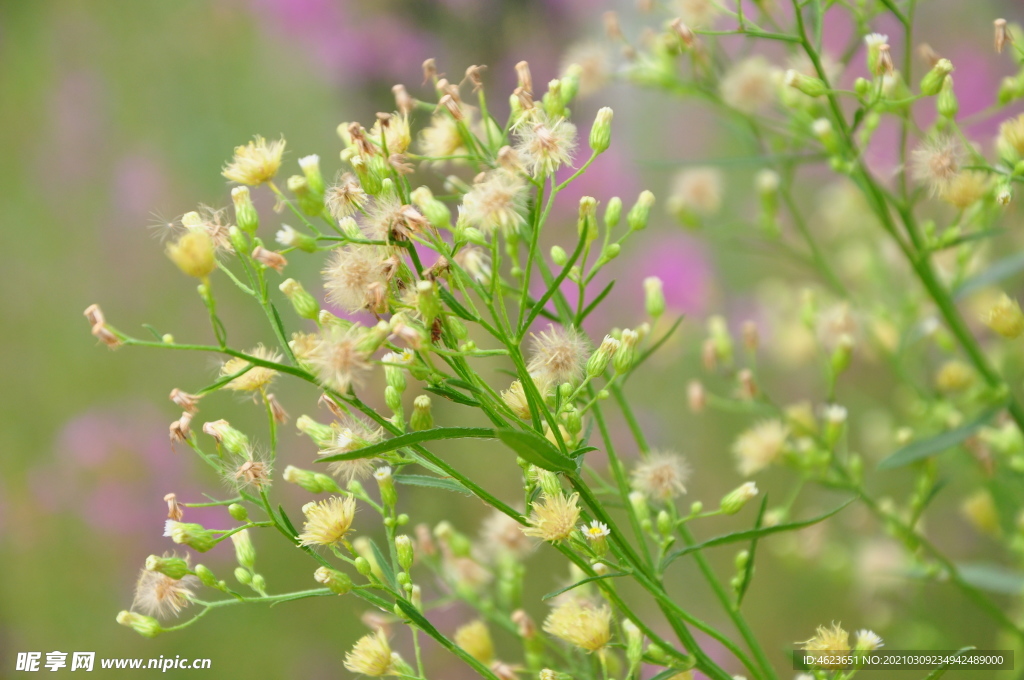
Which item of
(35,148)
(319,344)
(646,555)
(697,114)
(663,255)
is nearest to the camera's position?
(319,344)

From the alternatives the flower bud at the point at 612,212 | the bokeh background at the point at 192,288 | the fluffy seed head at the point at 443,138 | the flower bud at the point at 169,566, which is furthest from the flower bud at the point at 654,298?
the bokeh background at the point at 192,288

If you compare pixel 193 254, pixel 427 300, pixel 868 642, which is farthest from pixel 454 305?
pixel 868 642

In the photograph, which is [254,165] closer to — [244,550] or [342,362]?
[342,362]

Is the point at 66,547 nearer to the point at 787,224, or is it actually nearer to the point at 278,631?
the point at 278,631

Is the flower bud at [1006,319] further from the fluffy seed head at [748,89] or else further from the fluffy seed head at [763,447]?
the fluffy seed head at [748,89]

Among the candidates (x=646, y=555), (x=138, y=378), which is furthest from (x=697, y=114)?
(x=646, y=555)
